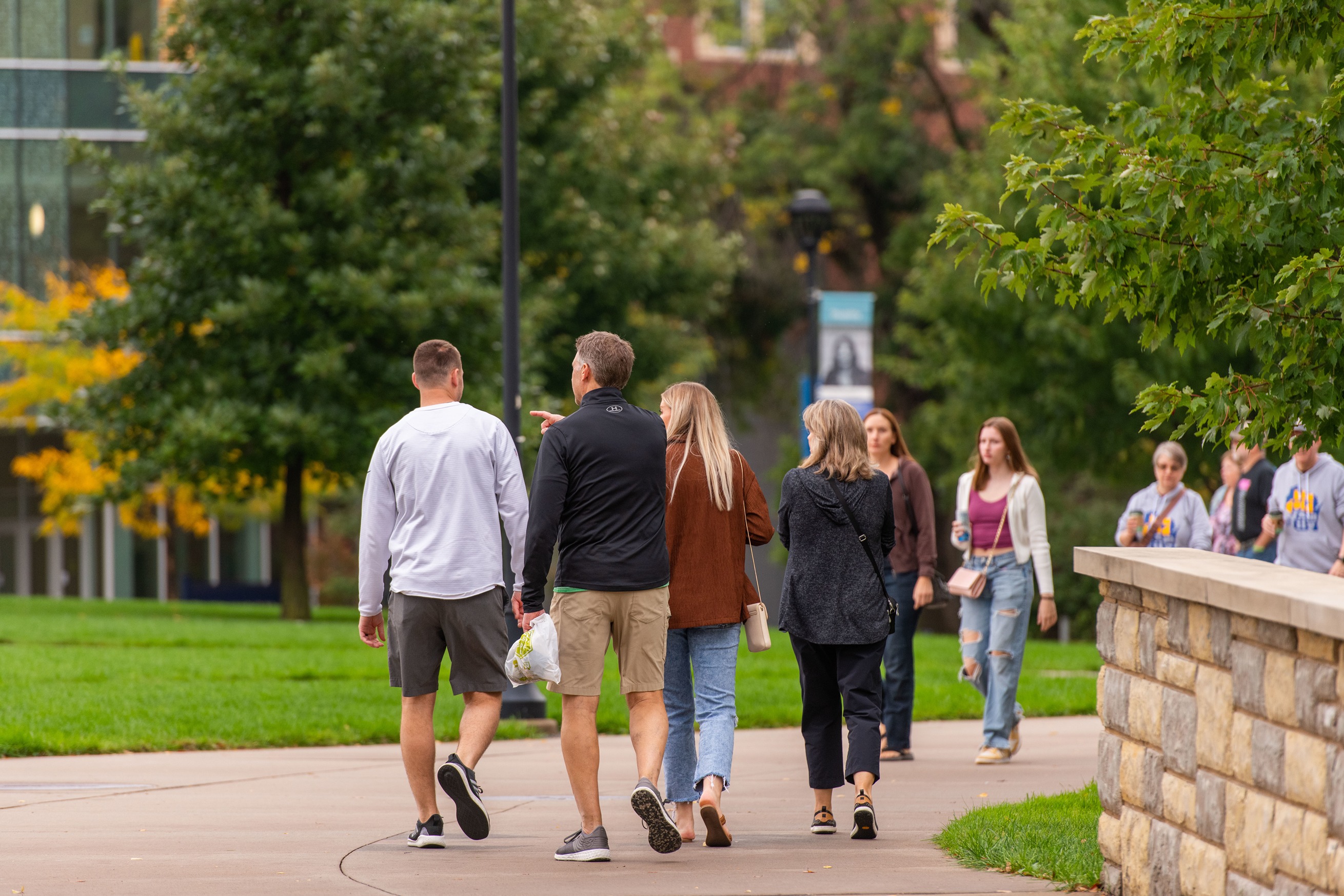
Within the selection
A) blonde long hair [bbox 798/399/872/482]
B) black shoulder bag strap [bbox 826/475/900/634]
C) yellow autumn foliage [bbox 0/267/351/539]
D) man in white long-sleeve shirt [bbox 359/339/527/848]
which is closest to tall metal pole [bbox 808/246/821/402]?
yellow autumn foliage [bbox 0/267/351/539]

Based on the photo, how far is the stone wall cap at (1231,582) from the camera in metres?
4.10

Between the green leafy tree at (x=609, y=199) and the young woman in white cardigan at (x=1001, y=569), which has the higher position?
the green leafy tree at (x=609, y=199)

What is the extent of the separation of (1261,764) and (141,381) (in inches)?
730

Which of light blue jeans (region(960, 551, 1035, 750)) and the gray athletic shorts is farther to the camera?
light blue jeans (region(960, 551, 1035, 750))

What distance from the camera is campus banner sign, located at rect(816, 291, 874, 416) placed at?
17422mm

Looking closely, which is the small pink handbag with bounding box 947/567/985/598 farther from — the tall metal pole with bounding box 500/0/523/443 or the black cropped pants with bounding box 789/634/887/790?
the tall metal pole with bounding box 500/0/523/443

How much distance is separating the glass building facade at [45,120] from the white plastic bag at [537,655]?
A: 26.3m

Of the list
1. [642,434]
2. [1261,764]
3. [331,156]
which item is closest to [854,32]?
[331,156]

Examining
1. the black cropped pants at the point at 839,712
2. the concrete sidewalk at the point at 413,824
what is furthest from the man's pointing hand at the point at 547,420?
the concrete sidewalk at the point at 413,824

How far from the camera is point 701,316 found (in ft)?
94.6

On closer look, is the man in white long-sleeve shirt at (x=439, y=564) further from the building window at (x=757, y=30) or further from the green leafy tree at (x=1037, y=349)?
the building window at (x=757, y=30)

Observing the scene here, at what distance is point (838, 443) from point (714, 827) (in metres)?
1.74

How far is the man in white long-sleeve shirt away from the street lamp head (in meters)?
13.0

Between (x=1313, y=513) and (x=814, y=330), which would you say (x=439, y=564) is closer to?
(x=1313, y=513)
